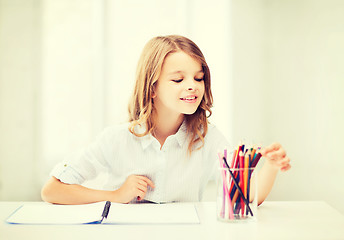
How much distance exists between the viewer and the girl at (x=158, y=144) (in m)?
1.22

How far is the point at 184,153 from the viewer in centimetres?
135

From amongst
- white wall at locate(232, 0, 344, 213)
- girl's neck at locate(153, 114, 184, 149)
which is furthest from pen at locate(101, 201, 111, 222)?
white wall at locate(232, 0, 344, 213)

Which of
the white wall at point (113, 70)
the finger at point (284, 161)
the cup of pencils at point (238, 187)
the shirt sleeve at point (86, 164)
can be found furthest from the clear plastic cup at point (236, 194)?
the white wall at point (113, 70)

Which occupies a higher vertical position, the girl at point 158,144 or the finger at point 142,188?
the girl at point 158,144

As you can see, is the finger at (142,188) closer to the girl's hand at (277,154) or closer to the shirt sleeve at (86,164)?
the shirt sleeve at (86,164)

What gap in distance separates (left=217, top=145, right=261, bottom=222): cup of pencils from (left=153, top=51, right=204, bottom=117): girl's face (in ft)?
1.00

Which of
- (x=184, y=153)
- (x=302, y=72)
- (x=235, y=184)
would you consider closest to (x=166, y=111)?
(x=184, y=153)

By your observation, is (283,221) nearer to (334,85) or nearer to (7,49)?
(334,85)

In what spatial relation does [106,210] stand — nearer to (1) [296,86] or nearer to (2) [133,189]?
(2) [133,189]

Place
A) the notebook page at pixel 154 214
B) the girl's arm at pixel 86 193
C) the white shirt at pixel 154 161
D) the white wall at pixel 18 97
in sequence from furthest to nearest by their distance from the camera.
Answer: the white wall at pixel 18 97
the white shirt at pixel 154 161
the girl's arm at pixel 86 193
the notebook page at pixel 154 214

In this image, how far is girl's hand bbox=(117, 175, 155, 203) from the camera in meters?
1.20

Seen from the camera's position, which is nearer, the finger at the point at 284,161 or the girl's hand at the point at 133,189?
the finger at the point at 284,161

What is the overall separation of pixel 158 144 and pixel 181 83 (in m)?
0.23

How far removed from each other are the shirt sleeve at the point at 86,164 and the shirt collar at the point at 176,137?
11 centimetres
